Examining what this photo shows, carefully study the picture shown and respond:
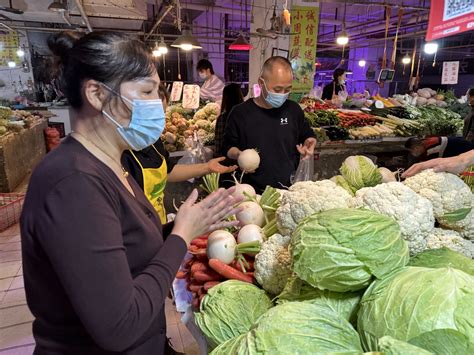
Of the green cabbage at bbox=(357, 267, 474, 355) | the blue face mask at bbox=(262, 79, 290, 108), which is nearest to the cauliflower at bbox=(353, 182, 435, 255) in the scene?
the green cabbage at bbox=(357, 267, 474, 355)

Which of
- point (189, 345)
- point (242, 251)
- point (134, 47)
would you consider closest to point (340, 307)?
point (242, 251)

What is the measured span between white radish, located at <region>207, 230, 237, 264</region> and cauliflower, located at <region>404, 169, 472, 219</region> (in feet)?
2.75

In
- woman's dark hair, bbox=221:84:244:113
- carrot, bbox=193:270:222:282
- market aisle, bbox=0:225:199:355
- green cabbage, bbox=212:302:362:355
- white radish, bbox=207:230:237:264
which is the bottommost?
market aisle, bbox=0:225:199:355

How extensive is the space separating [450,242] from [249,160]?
1.75 meters

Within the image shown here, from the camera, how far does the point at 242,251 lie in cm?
166

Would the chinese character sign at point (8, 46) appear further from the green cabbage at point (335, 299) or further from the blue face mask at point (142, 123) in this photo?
the green cabbage at point (335, 299)

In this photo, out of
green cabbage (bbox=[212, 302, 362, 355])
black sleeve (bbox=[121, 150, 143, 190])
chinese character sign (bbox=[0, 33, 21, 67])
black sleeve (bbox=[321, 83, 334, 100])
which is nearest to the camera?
green cabbage (bbox=[212, 302, 362, 355])

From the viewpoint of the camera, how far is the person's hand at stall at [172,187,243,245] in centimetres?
122

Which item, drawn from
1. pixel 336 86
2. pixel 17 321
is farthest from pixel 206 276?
pixel 336 86

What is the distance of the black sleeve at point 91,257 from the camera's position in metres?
0.87

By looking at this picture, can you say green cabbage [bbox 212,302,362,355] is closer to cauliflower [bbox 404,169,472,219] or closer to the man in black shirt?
cauliflower [bbox 404,169,472,219]

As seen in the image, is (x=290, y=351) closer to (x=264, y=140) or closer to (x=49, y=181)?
(x=49, y=181)

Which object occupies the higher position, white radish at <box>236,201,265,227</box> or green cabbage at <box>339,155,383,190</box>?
green cabbage at <box>339,155,383,190</box>

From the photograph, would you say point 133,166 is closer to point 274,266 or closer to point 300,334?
point 274,266
